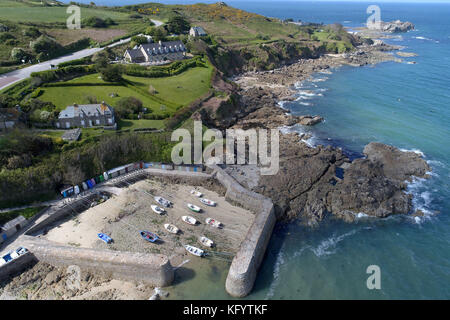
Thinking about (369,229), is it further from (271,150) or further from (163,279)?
(163,279)

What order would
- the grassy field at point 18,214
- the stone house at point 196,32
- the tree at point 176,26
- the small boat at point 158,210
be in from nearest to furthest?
the grassy field at point 18,214 < the small boat at point 158,210 < the stone house at point 196,32 < the tree at point 176,26

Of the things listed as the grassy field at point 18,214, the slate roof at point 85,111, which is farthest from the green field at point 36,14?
the grassy field at point 18,214

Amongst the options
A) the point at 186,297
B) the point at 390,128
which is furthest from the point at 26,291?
the point at 390,128

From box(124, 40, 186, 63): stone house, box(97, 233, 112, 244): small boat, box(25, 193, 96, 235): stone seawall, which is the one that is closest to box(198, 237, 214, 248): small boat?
box(97, 233, 112, 244): small boat

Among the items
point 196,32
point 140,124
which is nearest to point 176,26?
point 196,32

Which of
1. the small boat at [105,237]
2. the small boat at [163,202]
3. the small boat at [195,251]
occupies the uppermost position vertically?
the small boat at [163,202]

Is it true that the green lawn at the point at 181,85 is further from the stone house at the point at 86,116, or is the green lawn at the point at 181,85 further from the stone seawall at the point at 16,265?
the stone seawall at the point at 16,265

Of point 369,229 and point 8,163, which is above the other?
point 8,163
